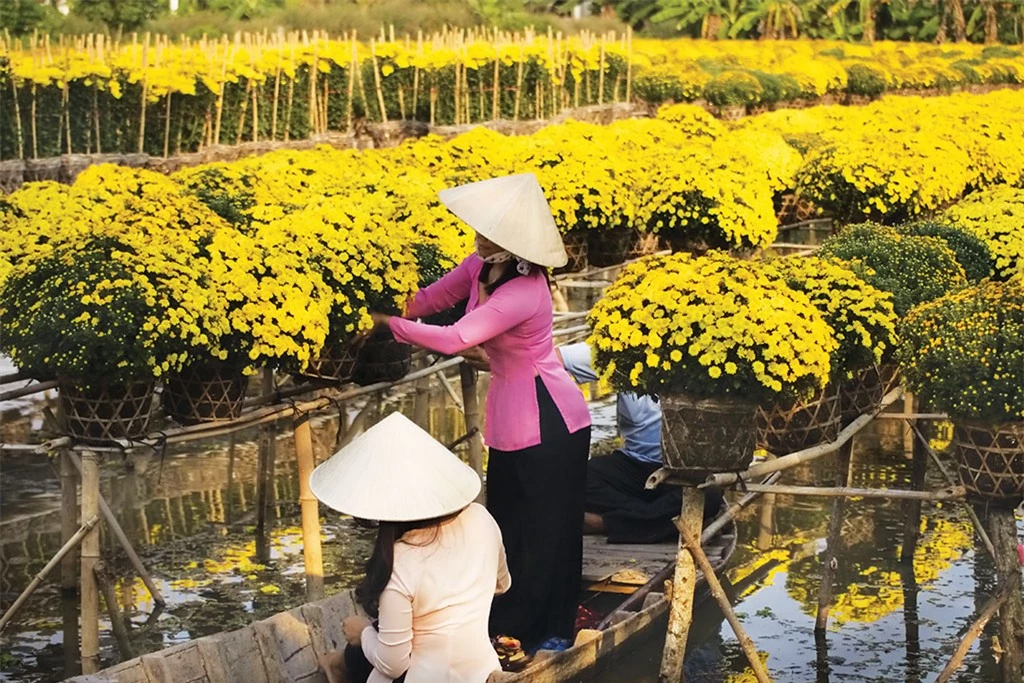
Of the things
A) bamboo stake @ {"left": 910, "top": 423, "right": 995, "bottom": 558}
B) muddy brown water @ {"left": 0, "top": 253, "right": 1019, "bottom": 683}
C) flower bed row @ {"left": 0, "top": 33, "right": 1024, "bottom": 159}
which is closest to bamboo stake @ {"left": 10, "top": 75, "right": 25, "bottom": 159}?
flower bed row @ {"left": 0, "top": 33, "right": 1024, "bottom": 159}

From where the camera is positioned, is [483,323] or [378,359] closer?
[483,323]

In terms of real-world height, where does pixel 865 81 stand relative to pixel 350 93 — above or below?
below

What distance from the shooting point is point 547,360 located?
746 cm

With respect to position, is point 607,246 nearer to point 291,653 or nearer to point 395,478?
point 291,653

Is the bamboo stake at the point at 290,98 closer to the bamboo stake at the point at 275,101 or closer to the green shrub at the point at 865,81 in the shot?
the bamboo stake at the point at 275,101

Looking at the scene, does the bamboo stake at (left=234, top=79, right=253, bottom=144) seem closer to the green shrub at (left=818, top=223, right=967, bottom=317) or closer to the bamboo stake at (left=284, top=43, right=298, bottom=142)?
the bamboo stake at (left=284, top=43, right=298, bottom=142)

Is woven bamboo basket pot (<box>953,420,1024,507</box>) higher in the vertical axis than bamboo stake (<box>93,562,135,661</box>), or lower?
higher

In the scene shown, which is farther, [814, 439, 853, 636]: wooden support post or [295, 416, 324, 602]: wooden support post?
[814, 439, 853, 636]: wooden support post

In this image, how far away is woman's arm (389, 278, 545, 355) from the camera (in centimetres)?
709

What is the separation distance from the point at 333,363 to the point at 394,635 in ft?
10.6

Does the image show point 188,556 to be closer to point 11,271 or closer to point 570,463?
point 11,271

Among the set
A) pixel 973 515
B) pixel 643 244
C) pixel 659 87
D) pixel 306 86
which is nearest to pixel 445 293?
pixel 973 515

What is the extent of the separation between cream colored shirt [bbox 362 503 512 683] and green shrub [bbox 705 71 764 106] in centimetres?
2675

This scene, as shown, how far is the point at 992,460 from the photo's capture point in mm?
7344
